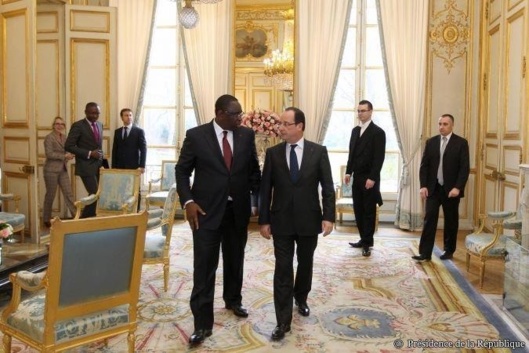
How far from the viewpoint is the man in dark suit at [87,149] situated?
6.22 metres

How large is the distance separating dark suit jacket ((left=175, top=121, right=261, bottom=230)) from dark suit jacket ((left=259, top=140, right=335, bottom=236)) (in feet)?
0.60

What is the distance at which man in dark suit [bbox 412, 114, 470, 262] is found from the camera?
521 centimetres

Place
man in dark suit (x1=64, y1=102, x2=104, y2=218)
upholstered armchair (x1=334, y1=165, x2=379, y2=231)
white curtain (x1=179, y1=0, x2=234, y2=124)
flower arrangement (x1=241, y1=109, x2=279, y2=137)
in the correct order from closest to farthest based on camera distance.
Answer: man in dark suit (x1=64, y1=102, x2=104, y2=218), upholstered armchair (x1=334, y1=165, x2=379, y2=231), flower arrangement (x1=241, y1=109, x2=279, y2=137), white curtain (x1=179, y1=0, x2=234, y2=124)

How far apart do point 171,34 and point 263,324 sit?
5.79 metres

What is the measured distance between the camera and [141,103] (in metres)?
7.97

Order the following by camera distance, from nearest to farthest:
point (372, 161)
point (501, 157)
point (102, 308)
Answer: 1. point (102, 308)
2. point (372, 161)
3. point (501, 157)

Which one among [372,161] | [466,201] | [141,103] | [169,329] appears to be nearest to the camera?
[169,329]

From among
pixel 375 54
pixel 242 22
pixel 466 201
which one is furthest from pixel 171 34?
pixel 466 201

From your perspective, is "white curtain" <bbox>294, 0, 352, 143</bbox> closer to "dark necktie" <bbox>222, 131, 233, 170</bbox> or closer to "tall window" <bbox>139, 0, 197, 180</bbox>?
"tall window" <bbox>139, 0, 197, 180</bbox>

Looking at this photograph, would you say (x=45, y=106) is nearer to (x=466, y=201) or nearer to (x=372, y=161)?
(x=372, y=161)

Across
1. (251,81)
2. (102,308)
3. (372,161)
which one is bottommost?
(102,308)

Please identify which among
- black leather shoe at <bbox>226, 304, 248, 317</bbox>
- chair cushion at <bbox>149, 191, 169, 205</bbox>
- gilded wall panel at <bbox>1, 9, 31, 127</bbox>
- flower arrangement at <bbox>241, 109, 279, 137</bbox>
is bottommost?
black leather shoe at <bbox>226, 304, 248, 317</bbox>

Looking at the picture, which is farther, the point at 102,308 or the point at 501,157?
the point at 501,157

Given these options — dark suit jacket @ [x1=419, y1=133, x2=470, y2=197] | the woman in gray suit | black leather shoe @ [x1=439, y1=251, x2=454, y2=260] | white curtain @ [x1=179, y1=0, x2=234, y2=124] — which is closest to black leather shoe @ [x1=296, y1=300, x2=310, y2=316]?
dark suit jacket @ [x1=419, y1=133, x2=470, y2=197]
